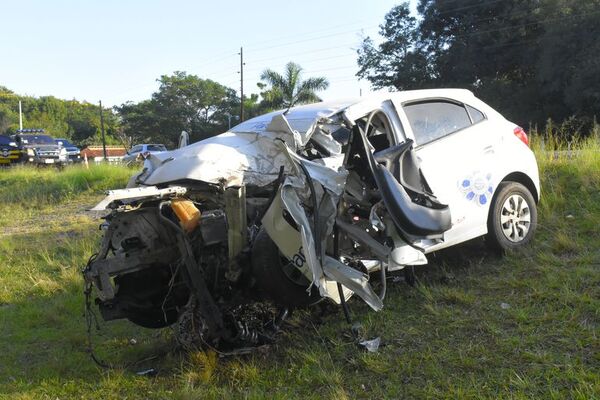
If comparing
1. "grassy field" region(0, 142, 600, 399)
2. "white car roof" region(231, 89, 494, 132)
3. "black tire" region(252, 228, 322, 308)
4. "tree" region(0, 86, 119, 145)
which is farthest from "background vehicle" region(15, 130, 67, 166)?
"tree" region(0, 86, 119, 145)

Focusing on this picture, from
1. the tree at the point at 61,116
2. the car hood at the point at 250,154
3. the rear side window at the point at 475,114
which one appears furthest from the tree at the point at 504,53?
the tree at the point at 61,116

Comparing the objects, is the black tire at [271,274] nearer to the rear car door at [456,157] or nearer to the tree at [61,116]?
the rear car door at [456,157]

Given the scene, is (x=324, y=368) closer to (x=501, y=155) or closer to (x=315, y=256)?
(x=315, y=256)

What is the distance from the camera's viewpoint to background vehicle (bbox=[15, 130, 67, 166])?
86.9 feet

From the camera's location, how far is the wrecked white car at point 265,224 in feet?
12.6

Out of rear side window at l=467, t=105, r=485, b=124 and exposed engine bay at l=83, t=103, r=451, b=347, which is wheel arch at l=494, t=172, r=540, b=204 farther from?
exposed engine bay at l=83, t=103, r=451, b=347

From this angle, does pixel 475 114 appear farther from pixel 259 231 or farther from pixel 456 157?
pixel 259 231

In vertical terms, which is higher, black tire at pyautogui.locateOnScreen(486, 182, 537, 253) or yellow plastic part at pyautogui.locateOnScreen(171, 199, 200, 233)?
yellow plastic part at pyautogui.locateOnScreen(171, 199, 200, 233)

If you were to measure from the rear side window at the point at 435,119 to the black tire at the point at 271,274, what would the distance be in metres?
1.90

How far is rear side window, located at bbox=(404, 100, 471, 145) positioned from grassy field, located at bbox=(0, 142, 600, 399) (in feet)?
4.37

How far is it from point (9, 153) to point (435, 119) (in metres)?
27.2

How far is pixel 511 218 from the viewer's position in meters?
5.58

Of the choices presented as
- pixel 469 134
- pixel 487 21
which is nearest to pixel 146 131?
pixel 487 21

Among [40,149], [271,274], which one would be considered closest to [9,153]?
[40,149]
